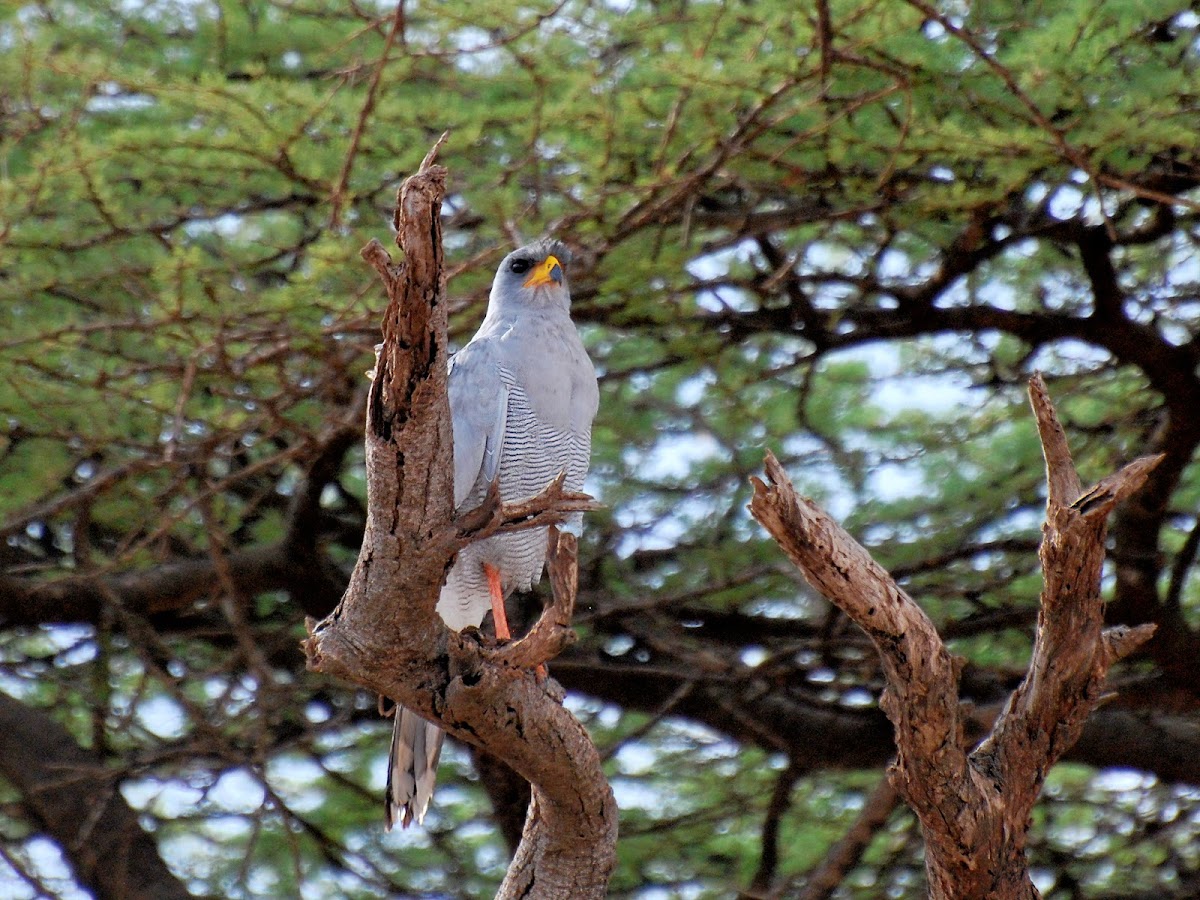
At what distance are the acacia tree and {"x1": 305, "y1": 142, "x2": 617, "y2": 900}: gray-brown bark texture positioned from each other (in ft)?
5.41

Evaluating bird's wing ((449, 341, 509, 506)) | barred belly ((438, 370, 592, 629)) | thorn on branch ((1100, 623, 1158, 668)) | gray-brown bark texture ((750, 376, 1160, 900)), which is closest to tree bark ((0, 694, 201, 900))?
barred belly ((438, 370, 592, 629))

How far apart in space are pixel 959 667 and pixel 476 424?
61.8 inches

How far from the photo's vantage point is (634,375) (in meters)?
Answer: 6.05

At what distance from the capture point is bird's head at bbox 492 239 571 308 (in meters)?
4.52

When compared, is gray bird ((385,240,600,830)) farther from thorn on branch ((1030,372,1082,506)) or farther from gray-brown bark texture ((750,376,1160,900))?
thorn on branch ((1030,372,1082,506))

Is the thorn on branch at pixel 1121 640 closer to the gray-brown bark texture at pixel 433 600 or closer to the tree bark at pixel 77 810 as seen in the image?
the gray-brown bark texture at pixel 433 600

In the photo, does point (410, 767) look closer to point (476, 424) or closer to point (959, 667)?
point (476, 424)

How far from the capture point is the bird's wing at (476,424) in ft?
13.5

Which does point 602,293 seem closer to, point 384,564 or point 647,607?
point 647,607

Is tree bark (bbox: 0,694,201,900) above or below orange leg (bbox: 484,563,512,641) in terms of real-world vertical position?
above

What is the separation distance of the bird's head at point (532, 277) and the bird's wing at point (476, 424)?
415mm

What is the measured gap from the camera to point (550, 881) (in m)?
3.68

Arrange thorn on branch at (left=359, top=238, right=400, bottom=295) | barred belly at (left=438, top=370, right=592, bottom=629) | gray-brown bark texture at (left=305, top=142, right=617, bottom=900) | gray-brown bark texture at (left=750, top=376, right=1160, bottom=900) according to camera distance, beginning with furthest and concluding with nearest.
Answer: barred belly at (left=438, top=370, right=592, bottom=629) → gray-brown bark texture at (left=750, top=376, right=1160, bottom=900) → gray-brown bark texture at (left=305, top=142, right=617, bottom=900) → thorn on branch at (left=359, top=238, right=400, bottom=295)

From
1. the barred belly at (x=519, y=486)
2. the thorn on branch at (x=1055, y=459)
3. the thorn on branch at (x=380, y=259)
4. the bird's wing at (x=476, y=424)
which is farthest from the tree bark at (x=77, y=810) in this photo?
the thorn on branch at (x=1055, y=459)
